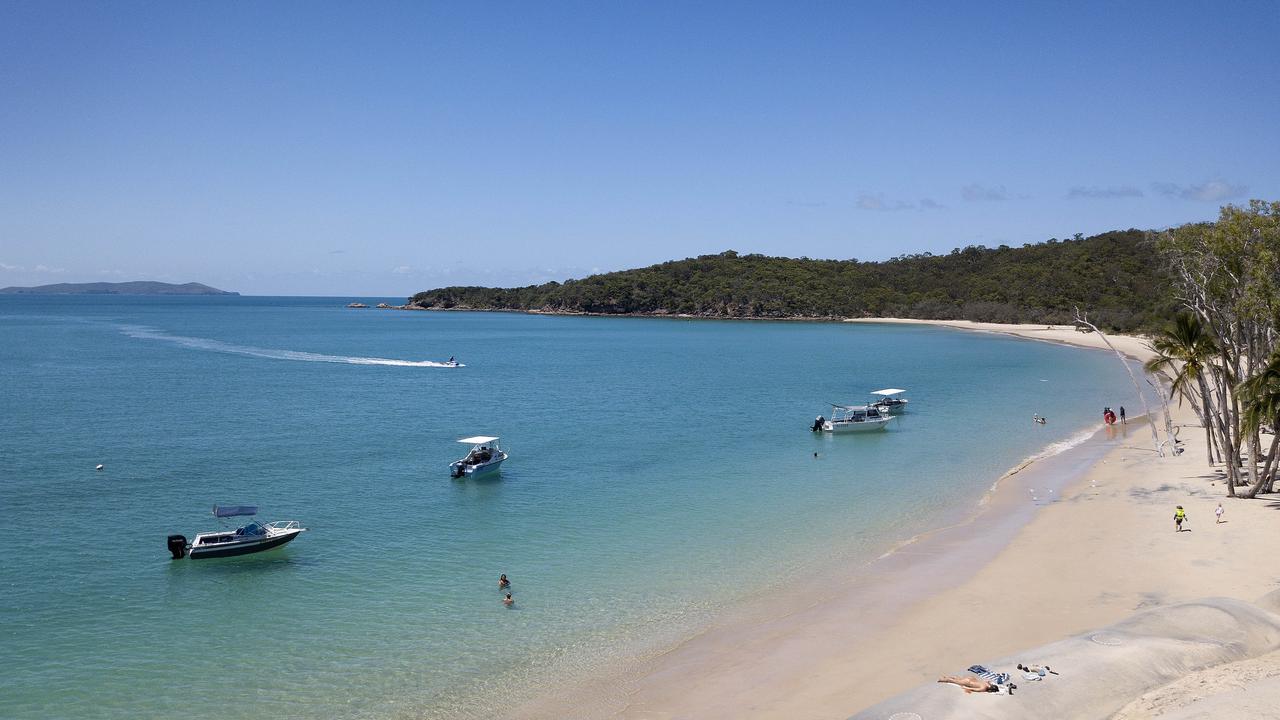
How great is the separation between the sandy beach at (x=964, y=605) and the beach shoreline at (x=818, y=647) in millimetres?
48

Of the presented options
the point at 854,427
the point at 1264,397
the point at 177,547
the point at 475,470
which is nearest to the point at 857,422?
the point at 854,427

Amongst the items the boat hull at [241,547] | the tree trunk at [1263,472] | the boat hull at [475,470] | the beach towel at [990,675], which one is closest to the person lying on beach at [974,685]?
the beach towel at [990,675]

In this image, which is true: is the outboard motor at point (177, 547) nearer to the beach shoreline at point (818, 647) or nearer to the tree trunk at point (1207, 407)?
the beach shoreline at point (818, 647)

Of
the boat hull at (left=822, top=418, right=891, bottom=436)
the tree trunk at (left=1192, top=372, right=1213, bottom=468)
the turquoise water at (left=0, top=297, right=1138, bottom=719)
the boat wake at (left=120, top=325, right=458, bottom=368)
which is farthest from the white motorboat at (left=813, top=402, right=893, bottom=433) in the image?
the boat wake at (left=120, top=325, right=458, bottom=368)

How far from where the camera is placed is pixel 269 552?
2814cm

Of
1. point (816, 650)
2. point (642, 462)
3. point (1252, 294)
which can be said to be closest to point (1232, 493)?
point (1252, 294)

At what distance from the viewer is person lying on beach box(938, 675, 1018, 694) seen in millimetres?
15906

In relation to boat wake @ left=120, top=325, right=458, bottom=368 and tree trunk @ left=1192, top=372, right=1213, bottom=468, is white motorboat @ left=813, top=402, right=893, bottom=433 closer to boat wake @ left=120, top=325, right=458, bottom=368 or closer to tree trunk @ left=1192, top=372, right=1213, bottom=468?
tree trunk @ left=1192, top=372, right=1213, bottom=468

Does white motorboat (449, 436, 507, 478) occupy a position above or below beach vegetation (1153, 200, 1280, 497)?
below

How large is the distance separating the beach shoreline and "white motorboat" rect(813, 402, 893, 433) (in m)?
21.2

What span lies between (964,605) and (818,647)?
198 inches

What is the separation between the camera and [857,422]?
5197 centimetres

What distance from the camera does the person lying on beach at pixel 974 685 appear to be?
15.9 meters

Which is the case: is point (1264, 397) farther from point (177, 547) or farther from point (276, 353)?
point (276, 353)
